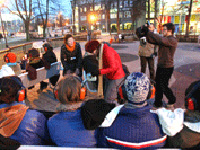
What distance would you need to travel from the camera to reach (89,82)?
4277 mm

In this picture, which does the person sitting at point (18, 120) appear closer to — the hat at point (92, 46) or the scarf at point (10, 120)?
the scarf at point (10, 120)

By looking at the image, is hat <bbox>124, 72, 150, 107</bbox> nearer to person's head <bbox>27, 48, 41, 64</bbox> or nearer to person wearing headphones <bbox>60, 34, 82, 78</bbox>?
person wearing headphones <bbox>60, 34, 82, 78</bbox>

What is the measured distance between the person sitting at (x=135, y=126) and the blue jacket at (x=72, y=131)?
0.15m

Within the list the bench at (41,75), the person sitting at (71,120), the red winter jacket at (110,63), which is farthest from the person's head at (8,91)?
the bench at (41,75)

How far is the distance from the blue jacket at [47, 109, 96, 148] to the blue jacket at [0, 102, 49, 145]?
8.4 inches

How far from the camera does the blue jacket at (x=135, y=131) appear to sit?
169 centimetres

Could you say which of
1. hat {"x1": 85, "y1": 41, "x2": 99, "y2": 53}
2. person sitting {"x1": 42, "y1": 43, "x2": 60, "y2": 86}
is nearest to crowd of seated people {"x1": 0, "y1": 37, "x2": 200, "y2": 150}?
hat {"x1": 85, "y1": 41, "x2": 99, "y2": 53}

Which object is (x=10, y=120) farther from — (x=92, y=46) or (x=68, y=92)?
(x=92, y=46)

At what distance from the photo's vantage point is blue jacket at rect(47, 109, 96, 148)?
6.25 feet

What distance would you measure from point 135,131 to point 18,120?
1.17m

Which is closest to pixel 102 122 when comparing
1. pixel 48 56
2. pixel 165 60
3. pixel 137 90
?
pixel 137 90

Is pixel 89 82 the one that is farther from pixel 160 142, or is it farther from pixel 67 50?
pixel 160 142

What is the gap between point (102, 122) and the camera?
176 cm

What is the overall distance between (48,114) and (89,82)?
5.56 feet
